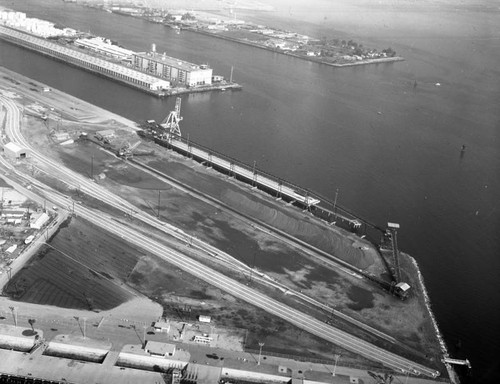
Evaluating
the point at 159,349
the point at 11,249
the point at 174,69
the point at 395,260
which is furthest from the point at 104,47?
the point at 159,349

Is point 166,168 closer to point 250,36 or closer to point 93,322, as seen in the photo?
point 93,322

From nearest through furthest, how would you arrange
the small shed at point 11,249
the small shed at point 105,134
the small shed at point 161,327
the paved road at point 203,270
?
the small shed at point 161,327 < the paved road at point 203,270 < the small shed at point 11,249 < the small shed at point 105,134

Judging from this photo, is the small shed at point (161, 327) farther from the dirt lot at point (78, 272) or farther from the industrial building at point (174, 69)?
the industrial building at point (174, 69)

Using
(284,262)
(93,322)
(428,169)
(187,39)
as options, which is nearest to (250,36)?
(187,39)

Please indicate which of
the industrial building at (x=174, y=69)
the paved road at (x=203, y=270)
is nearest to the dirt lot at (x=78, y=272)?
the paved road at (x=203, y=270)

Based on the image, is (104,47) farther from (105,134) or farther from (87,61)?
(105,134)

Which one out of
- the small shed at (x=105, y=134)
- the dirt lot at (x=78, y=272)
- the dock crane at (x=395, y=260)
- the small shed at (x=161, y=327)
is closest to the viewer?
the small shed at (x=161, y=327)
